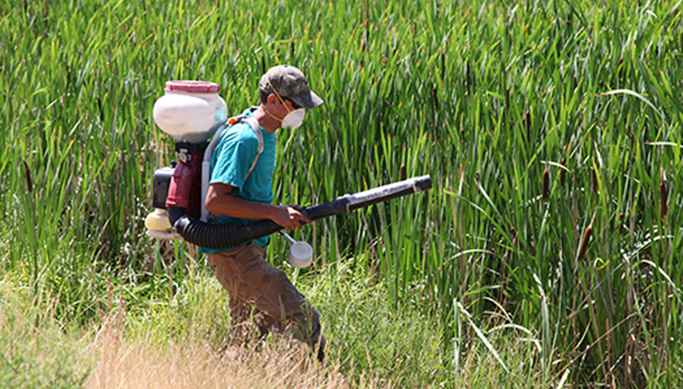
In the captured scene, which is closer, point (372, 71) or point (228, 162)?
point (228, 162)

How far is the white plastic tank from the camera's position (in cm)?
239

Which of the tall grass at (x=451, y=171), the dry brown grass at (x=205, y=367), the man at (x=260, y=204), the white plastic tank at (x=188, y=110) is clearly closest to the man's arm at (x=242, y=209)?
the man at (x=260, y=204)

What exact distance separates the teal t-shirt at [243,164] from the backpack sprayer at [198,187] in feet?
0.16

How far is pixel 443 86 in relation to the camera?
3379 mm

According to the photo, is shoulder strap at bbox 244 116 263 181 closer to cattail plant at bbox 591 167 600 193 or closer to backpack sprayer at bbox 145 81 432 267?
backpack sprayer at bbox 145 81 432 267

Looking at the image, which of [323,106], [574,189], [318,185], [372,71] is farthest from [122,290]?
[574,189]

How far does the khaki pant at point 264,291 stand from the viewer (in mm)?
2549

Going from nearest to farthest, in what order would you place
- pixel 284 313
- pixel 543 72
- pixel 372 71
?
1. pixel 284 313
2. pixel 543 72
3. pixel 372 71

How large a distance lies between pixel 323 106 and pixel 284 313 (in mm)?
1201

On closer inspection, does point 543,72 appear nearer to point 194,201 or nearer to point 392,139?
point 392,139

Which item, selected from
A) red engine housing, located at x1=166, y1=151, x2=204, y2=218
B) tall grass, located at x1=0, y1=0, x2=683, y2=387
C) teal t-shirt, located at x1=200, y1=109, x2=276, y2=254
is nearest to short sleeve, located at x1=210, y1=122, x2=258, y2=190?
teal t-shirt, located at x1=200, y1=109, x2=276, y2=254

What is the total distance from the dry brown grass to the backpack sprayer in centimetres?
36

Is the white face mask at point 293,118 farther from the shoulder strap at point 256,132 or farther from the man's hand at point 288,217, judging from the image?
the man's hand at point 288,217

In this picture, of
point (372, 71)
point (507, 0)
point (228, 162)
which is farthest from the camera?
point (507, 0)
